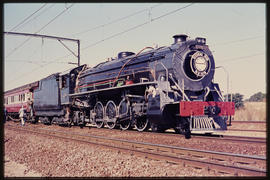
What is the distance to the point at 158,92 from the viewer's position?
383 inches

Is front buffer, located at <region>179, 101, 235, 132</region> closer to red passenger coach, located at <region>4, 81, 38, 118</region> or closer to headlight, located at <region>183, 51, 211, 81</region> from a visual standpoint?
headlight, located at <region>183, 51, 211, 81</region>

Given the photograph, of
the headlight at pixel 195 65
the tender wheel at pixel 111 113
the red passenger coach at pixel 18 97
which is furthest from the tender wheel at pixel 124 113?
the red passenger coach at pixel 18 97

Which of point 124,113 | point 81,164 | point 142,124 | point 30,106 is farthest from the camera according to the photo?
point 30,106

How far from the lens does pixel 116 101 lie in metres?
13.2

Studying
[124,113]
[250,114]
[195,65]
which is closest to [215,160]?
[195,65]

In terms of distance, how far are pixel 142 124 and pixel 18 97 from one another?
19.4 meters

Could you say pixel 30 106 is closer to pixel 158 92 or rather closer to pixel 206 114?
pixel 158 92

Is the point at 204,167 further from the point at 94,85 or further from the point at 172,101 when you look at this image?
the point at 94,85

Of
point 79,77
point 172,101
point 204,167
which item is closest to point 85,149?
point 172,101

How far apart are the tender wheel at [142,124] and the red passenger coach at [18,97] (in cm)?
1345

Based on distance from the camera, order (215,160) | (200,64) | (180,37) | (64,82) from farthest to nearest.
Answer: (64,82), (180,37), (200,64), (215,160)

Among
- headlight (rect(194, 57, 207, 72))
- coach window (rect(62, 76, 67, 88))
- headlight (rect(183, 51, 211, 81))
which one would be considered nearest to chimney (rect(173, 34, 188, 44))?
headlight (rect(183, 51, 211, 81))

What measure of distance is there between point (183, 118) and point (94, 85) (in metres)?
6.45

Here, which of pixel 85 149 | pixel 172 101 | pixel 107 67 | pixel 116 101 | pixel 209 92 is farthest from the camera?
pixel 107 67
